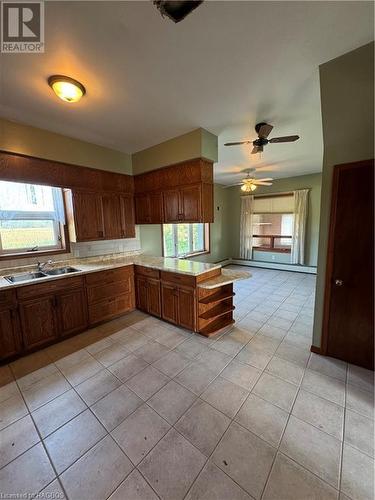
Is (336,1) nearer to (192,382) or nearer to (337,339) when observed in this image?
(337,339)

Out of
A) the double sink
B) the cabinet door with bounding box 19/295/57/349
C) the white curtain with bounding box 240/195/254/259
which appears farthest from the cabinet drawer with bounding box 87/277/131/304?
the white curtain with bounding box 240/195/254/259

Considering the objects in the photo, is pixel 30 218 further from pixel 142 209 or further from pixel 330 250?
Result: pixel 330 250

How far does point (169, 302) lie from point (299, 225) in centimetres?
465

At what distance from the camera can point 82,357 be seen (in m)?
2.39

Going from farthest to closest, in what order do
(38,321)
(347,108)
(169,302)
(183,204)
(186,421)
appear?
(183,204), (169,302), (38,321), (347,108), (186,421)

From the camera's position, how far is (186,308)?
111 inches

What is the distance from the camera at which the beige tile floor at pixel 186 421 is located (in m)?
1.22

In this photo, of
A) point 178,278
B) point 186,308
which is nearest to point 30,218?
point 178,278

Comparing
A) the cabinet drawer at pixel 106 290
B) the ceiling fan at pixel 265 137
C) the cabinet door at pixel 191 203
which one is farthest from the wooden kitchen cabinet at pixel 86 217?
the ceiling fan at pixel 265 137

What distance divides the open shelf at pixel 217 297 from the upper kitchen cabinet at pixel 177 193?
3.67 ft

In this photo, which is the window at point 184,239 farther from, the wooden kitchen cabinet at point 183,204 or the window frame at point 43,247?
the window frame at point 43,247

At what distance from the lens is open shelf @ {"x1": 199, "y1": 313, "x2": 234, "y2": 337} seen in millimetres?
2795

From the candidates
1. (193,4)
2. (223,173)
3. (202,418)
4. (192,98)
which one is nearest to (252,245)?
(223,173)

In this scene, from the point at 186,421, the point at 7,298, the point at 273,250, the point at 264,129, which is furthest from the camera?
the point at 273,250
